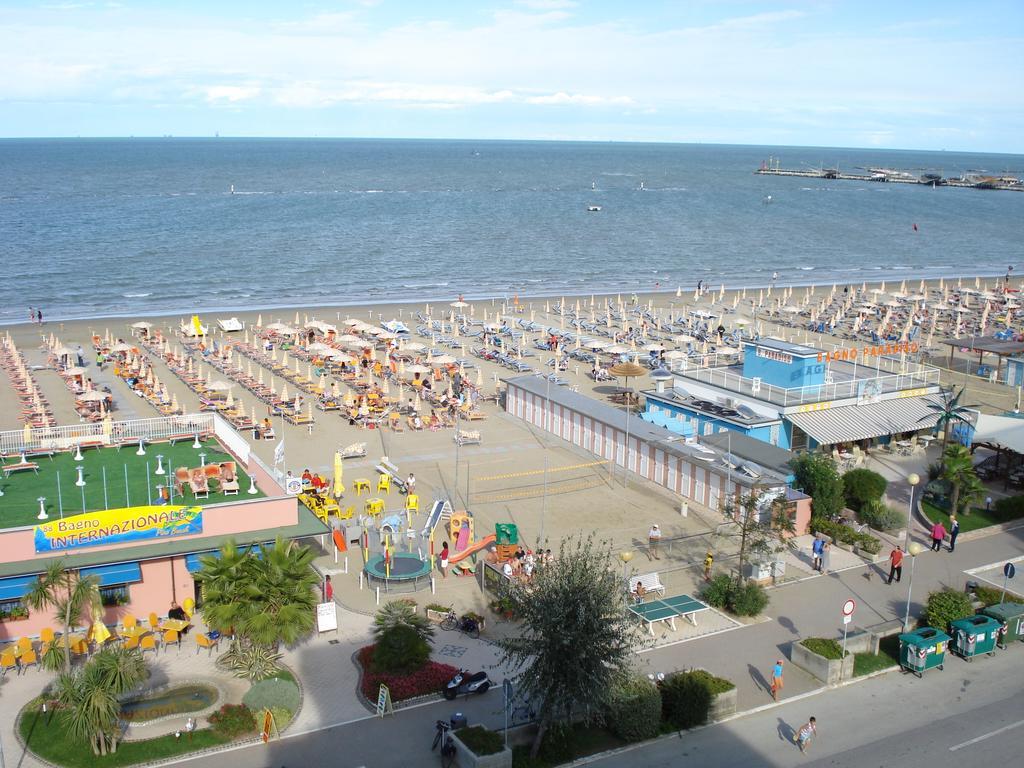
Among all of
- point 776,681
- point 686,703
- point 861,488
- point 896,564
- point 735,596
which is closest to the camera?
point 686,703

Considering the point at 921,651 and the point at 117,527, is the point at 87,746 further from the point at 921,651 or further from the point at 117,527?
the point at 921,651

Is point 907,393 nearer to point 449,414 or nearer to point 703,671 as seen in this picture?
point 449,414

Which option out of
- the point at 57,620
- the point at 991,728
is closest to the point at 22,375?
the point at 57,620

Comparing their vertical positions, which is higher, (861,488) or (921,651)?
(861,488)

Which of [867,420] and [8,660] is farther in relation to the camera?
[867,420]

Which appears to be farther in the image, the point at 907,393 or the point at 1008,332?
the point at 1008,332

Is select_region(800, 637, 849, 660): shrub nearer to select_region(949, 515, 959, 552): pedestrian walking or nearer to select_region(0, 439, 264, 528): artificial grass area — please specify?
select_region(949, 515, 959, 552): pedestrian walking

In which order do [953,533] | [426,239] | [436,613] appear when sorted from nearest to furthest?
[436,613]
[953,533]
[426,239]

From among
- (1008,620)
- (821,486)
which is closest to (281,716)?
(1008,620)
